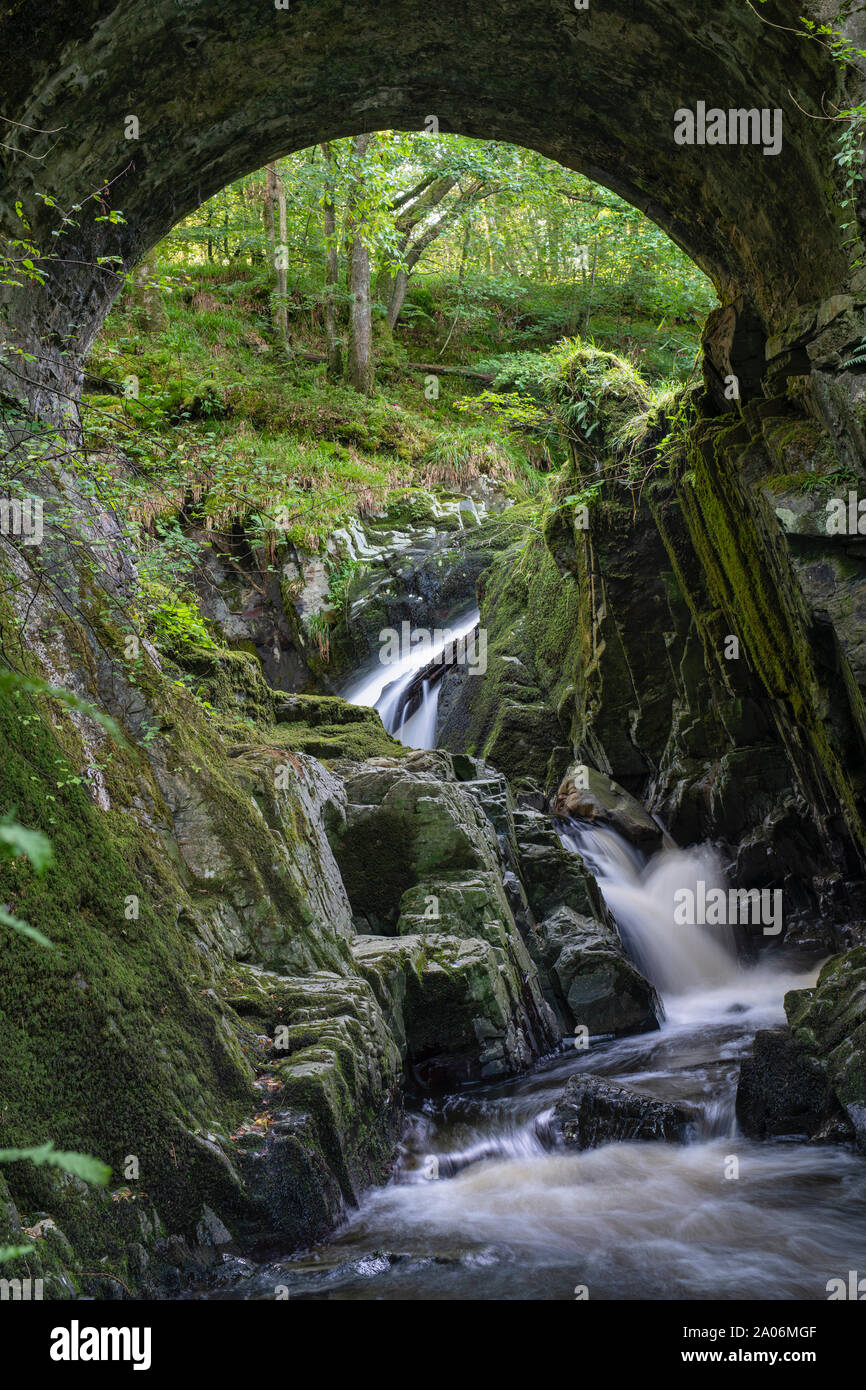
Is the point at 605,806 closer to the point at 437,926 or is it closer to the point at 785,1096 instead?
the point at 437,926

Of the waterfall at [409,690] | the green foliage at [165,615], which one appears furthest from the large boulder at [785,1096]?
the waterfall at [409,690]

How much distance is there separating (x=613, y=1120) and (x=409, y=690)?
32.6ft

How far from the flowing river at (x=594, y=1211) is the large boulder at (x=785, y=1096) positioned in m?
0.14

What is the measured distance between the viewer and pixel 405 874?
8.80 meters

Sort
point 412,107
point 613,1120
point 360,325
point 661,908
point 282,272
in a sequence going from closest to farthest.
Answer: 1. point 613,1120
2. point 412,107
3. point 661,908
4. point 360,325
5. point 282,272

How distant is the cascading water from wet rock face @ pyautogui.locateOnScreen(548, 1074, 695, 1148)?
9cm

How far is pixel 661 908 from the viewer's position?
11797 mm

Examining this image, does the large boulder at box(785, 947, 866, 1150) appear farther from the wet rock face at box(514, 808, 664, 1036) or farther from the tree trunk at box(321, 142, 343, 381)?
the tree trunk at box(321, 142, 343, 381)

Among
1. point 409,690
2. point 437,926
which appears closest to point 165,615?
point 437,926

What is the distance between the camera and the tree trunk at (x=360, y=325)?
69.1 feet

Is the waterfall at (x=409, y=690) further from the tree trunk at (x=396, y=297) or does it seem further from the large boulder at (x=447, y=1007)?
the tree trunk at (x=396, y=297)

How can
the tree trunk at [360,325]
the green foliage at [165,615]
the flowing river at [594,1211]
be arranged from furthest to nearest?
the tree trunk at [360,325] → the green foliage at [165,615] → the flowing river at [594,1211]

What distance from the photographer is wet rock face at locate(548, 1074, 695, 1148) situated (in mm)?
6562
